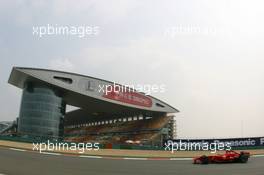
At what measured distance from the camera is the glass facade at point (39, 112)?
6519 cm

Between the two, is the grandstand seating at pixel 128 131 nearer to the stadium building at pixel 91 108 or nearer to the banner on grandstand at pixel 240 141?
the stadium building at pixel 91 108

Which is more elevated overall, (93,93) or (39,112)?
(93,93)

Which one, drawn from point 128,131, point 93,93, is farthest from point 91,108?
point 93,93

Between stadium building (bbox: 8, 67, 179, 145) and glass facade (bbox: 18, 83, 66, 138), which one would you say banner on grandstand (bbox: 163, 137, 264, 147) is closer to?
stadium building (bbox: 8, 67, 179, 145)

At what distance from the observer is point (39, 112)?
216ft

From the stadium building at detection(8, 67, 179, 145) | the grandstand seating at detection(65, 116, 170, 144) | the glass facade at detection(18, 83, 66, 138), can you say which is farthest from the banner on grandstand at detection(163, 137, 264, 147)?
the glass facade at detection(18, 83, 66, 138)

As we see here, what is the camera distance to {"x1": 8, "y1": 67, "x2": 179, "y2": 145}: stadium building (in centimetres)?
6575

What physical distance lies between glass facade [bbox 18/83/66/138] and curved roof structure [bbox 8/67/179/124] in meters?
1.85

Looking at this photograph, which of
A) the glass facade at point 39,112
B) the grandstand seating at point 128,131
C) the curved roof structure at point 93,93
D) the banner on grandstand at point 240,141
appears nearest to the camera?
the banner on grandstand at point 240,141

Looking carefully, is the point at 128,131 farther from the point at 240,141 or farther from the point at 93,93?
the point at 240,141

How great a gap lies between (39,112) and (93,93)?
11958 mm

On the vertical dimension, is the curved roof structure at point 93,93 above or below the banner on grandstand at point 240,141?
above

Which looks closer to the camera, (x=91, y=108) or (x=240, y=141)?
(x=240, y=141)

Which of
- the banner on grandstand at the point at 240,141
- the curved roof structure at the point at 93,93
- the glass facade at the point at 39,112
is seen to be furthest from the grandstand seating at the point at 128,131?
the banner on grandstand at the point at 240,141
